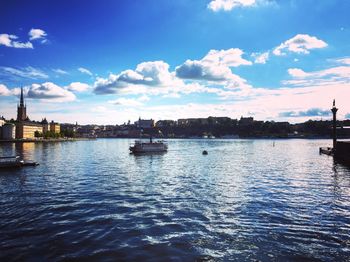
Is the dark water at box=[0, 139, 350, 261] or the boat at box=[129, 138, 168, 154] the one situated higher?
the boat at box=[129, 138, 168, 154]

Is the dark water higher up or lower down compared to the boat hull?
lower down

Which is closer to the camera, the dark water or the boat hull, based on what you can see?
the dark water

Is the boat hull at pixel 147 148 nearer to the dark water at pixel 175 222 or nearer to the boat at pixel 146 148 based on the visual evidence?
the boat at pixel 146 148

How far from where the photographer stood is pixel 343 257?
14.8m

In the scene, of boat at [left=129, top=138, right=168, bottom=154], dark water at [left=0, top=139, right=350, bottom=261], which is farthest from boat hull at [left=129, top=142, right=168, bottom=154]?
dark water at [left=0, top=139, right=350, bottom=261]

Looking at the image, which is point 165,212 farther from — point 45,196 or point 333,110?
point 333,110

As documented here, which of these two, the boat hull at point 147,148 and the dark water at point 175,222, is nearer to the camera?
the dark water at point 175,222

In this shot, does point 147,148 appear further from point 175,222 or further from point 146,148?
point 175,222

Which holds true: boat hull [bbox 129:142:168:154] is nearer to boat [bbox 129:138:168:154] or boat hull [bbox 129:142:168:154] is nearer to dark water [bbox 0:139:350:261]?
boat [bbox 129:138:168:154]

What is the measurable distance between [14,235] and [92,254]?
5793 millimetres

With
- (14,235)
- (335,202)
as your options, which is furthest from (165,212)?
(335,202)

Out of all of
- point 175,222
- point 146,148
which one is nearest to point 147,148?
point 146,148

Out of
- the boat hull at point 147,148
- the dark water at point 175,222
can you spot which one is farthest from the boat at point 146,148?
the dark water at point 175,222

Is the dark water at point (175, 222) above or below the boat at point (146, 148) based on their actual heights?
below
